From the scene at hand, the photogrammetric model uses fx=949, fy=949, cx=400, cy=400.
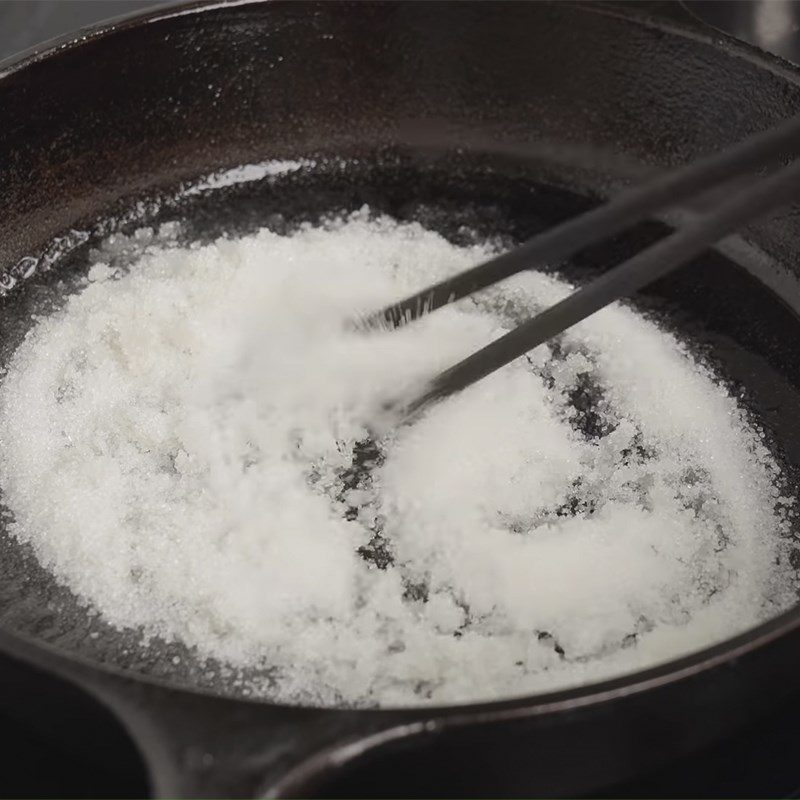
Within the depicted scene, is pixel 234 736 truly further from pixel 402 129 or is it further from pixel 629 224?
pixel 402 129

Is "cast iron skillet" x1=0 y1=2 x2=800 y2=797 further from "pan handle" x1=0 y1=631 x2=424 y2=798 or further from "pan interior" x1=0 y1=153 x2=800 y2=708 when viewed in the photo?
"pan handle" x1=0 y1=631 x2=424 y2=798

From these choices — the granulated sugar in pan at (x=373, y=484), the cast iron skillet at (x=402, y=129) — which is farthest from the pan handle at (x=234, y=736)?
the cast iron skillet at (x=402, y=129)

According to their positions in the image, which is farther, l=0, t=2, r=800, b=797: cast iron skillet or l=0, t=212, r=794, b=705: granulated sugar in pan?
l=0, t=2, r=800, b=797: cast iron skillet

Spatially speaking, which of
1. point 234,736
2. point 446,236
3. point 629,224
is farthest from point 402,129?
point 234,736

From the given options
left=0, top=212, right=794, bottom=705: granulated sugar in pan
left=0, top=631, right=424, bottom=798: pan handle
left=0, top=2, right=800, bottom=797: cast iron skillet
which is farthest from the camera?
left=0, top=2, right=800, bottom=797: cast iron skillet

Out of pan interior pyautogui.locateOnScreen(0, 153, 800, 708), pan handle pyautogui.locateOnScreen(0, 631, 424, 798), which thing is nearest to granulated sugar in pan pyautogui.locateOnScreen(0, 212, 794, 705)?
pan interior pyautogui.locateOnScreen(0, 153, 800, 708)

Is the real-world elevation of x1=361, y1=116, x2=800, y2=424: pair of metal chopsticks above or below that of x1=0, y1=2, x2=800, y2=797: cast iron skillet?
below

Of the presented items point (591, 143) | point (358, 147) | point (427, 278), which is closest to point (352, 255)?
point (427, 278)

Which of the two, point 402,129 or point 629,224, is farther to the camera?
point 402,129
